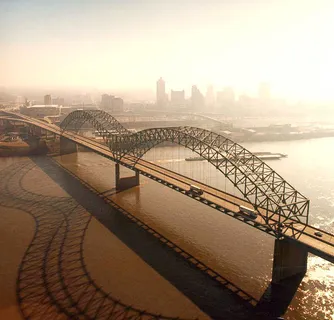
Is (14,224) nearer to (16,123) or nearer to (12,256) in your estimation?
(12,256)

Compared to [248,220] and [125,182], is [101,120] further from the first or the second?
[248,220]

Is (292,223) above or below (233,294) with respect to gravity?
above

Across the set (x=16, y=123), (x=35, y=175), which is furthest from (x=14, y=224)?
A: (x=16, y=123)

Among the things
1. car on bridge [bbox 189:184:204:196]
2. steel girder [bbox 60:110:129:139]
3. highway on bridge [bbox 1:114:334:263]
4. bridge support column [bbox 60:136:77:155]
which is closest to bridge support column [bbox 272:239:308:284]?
highway on bridge [bbox 1:114:334:263]

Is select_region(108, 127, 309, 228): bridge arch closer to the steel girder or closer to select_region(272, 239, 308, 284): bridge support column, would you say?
select_region(272, 239, 308, 284): bridge support column

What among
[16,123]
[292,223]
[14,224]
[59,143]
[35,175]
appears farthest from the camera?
[16,123]

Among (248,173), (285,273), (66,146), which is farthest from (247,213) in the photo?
(66,146)

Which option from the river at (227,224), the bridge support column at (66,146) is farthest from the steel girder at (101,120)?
the river at (227,224)

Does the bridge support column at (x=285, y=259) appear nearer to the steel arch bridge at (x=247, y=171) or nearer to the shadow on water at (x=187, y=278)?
the shadow on water at (x=187, y=278)
